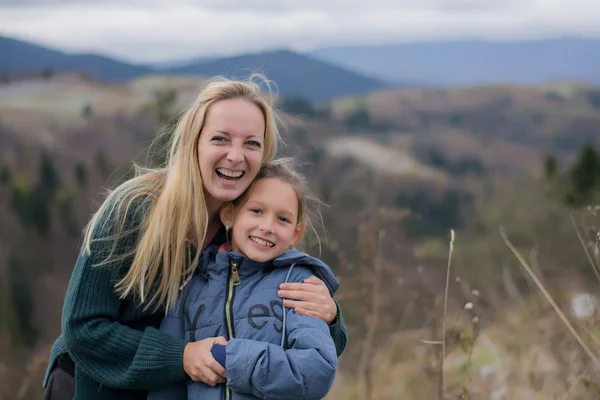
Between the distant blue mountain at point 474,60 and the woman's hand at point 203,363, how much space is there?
52.9 metres

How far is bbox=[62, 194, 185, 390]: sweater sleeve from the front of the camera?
217 centimetres

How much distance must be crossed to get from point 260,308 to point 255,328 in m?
0.06

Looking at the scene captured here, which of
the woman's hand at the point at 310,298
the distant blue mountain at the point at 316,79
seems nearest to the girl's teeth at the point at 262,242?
the woman's hand at the point at 310,298

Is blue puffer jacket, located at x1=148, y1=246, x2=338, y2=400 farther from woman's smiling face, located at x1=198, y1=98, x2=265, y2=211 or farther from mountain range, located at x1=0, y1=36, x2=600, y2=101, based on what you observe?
mountain range, located at x1=0, y1=36, x2=600, y2=101

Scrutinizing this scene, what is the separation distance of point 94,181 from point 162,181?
1098 inches

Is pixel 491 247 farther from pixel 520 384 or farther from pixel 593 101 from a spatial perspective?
pixel 593 101

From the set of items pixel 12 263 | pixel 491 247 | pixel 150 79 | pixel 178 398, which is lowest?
pixel 12 263

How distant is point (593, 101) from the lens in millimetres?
47625

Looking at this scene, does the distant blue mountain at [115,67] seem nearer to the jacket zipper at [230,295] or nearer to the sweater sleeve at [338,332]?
the sweater sleeve at [338,332]

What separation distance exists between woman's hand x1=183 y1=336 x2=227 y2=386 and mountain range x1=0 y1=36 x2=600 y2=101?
26.0 m

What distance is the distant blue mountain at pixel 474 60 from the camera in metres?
58.2

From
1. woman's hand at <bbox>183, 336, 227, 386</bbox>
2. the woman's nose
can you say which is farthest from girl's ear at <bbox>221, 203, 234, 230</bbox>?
woman's hand at <bbox>183, 336, 227, 386</bbox>

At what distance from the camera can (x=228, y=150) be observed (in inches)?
91.8

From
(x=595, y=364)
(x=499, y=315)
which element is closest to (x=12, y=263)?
(x=499, y=315)
